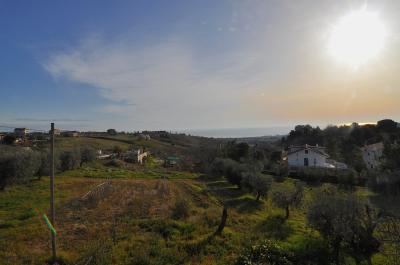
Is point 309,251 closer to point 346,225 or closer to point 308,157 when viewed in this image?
point 346,225

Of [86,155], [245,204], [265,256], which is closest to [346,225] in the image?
[265,256]

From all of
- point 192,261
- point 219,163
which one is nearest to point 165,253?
point 192,261

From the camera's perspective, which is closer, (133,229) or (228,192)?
(133,229)

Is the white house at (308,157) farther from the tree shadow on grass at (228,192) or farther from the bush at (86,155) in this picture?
the bush at (86,155)

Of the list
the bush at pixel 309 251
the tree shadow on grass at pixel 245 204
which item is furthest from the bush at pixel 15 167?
the bush at pixel 309 251

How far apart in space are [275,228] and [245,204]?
27.8 feet

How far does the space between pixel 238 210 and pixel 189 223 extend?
25.3ft

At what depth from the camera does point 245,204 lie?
91.0 feet

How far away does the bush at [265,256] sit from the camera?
12.8 m

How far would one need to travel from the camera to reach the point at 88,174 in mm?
45344

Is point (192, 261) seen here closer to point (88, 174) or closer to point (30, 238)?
point (30, 238)

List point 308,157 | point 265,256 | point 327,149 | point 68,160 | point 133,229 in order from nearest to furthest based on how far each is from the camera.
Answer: point 265,256
point 133,229
point 68,160
point 308,157
point 327,149

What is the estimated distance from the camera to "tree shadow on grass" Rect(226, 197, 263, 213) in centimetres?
2547

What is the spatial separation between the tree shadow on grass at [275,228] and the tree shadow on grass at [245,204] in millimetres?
3112
